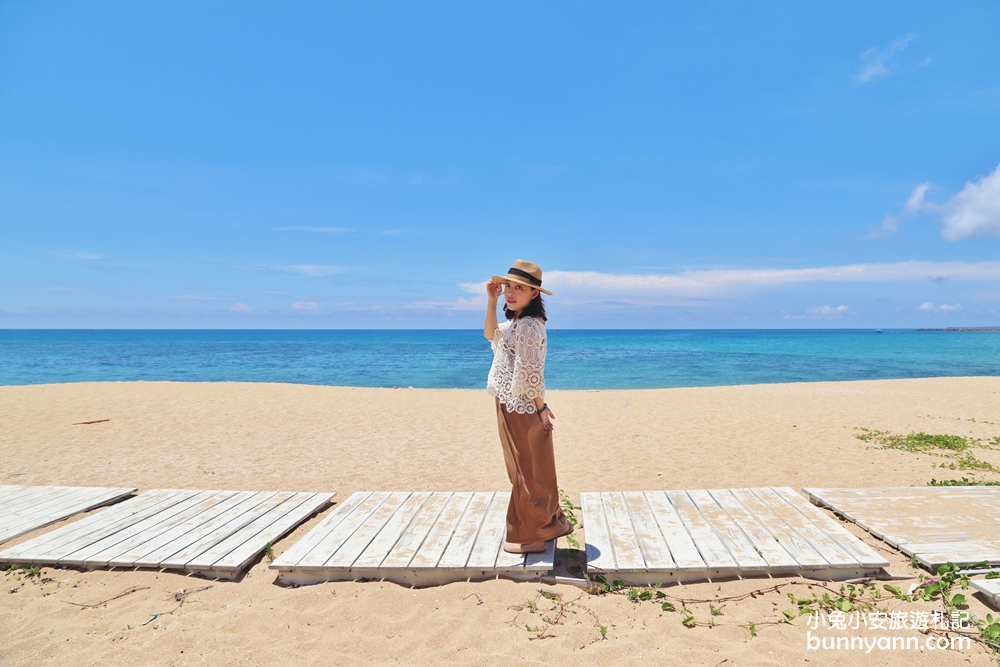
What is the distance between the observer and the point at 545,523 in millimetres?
3951

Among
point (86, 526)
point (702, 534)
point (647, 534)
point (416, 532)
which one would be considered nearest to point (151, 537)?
point (86, 526)

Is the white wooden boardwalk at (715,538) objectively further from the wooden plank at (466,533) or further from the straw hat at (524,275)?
the straw hat at (524,275)

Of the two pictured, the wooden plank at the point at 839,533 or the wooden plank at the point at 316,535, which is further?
the wooden plank at the point at 316,535

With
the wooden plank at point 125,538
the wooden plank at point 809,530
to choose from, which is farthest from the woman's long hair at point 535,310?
the wooden plank at point 125,538

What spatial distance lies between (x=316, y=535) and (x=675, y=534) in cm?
302

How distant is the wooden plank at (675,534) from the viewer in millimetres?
3729

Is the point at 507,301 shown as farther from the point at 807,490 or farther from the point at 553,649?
the point at 807,490

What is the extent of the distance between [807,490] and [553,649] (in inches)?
144

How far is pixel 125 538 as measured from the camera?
4496 millimetres

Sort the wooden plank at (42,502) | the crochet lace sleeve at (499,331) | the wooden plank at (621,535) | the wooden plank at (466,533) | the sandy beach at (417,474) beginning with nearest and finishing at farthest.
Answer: the sandy beach at (417,474) < the wooden plank at (621,535) < the wooden plank at (466,533) < the crochet lace sleeve at (499,331) < the wooden plank at (42,502)

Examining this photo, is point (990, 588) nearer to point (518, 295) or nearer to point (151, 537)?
point (518, 295)

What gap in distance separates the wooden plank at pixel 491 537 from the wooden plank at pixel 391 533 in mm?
690

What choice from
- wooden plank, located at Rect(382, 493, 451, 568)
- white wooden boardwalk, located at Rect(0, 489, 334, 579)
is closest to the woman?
wooden plank, located at Rect(382, 493, 451, 568)

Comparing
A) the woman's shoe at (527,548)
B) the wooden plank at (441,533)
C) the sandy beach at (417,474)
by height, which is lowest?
the sandy beach at (417,474)
